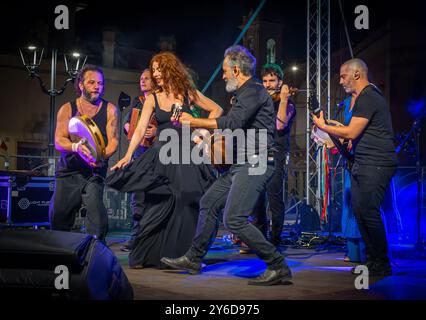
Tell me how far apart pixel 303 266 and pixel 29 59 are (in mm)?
7602

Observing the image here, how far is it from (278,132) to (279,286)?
283cm

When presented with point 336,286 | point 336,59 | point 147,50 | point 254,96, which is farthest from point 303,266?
point 147,50

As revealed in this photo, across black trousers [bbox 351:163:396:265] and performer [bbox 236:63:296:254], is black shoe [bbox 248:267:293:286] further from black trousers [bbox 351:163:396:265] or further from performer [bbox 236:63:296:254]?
performer [bbox 236:63:296:254]

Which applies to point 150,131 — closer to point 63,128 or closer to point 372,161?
point 63,128

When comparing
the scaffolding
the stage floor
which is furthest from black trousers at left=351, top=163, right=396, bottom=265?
the scaffolding

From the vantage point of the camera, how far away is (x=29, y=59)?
1072 cm

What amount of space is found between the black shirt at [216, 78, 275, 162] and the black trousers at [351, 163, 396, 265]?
1.05 metres

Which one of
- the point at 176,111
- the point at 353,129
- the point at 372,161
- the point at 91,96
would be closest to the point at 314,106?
the point at 353,129

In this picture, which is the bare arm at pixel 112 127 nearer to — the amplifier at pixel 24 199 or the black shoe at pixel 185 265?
the black shoe at pixel 185 265

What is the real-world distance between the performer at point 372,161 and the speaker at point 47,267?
2970 millimetres

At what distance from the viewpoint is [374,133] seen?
5.01 m

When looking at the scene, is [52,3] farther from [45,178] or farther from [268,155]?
[268,155]

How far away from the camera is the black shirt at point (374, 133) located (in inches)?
196

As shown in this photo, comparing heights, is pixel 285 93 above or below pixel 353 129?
above
